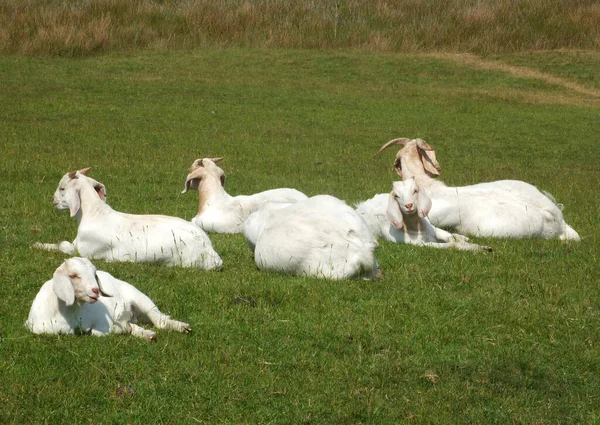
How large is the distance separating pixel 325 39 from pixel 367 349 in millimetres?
27386

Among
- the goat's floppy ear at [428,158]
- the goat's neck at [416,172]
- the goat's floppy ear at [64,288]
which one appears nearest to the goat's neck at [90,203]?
the goat's floppy ear at [64,288]

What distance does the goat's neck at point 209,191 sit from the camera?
1180cm

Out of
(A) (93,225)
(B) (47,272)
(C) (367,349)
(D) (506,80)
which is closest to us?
(C) (367,349)

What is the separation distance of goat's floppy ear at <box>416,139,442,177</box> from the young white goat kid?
4.96 ft

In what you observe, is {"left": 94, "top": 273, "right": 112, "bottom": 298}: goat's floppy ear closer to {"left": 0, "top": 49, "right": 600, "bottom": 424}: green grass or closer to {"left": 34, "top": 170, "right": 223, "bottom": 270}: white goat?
{"left": 0, "top": 49, "right": 600, "bottom": 424}: green grass

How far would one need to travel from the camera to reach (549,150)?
20344mm

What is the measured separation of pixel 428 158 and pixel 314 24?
73.7 ft

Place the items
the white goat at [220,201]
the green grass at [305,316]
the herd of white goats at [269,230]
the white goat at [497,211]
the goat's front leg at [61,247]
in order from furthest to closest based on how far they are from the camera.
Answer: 1. the white goat at [220,201]
2. the white goat at [497,211]
3. the goat's front leg at [61,247]
4. the herd of white goats at [269,230]
5. the green grass at [305,316]

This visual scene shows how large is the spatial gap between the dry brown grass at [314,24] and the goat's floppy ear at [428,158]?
67.4 ft

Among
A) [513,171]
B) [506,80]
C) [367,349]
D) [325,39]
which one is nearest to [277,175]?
[513,171]

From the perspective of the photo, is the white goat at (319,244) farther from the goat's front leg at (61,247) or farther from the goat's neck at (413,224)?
the goat's front leg at (61,247)

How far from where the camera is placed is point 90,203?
959cm

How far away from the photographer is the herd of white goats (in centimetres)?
690

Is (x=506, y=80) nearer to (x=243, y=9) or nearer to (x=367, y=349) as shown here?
(x=243, y=9)
